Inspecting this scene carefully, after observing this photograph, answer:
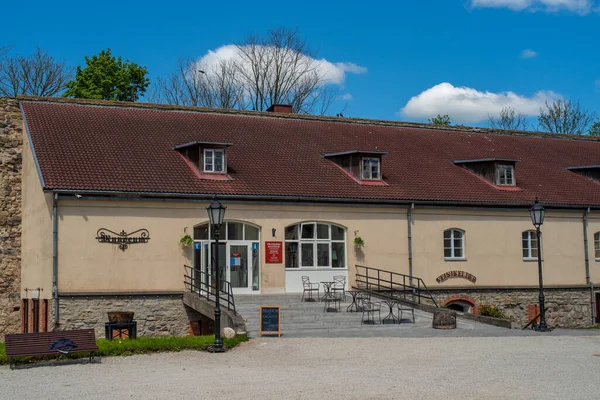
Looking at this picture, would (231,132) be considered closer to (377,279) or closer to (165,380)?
(377,279)

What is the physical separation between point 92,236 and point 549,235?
17729mm

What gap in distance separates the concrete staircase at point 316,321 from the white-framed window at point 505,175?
9.12 meters

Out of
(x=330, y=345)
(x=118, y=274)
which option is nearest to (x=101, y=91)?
(x=118, y=274)

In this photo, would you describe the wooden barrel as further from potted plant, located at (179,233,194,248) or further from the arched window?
potted plant, located at (179,233,194,248)

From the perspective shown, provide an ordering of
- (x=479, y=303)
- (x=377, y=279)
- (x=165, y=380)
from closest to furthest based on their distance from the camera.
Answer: (x=165, y=380) < (x=377, y=279) < (x=479, y=303)

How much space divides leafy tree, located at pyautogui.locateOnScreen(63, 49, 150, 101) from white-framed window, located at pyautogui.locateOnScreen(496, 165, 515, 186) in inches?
860

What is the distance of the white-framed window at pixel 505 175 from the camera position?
31.9m

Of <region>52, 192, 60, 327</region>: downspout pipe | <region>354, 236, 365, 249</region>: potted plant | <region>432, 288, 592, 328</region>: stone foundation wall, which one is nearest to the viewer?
<region>52, 192, 60, 327</region>: downspout pipe

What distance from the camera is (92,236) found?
2469 centimetres

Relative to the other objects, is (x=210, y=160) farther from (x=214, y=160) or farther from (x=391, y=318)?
(x=391, y=318)

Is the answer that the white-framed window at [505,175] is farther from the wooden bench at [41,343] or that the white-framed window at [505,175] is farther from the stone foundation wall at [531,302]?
the wooden bench at [41,343]

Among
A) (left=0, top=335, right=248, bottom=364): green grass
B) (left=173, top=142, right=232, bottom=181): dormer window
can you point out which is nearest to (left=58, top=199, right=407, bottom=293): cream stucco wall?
(left=173, top=142, right=232, bottom=181): dormer window

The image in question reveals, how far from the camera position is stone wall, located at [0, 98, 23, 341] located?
28.3 metres

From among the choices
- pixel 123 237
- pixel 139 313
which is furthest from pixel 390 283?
pixel 123 237
